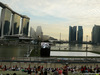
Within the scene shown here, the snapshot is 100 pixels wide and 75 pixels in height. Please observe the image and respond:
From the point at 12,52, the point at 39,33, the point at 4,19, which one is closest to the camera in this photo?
the point at 39,33

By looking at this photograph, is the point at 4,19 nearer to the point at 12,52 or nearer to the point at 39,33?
the point at 12,52

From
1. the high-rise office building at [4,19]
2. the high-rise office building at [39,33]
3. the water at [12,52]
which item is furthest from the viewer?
the high-rise office building at [4,19]

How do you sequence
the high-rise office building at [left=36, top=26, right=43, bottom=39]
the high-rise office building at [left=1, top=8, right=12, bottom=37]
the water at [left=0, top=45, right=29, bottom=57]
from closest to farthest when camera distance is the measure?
the water at [left=0, top=45, right=29, bottom=57] < the high-rise office building at [left=36, top=26, right=43, bottom=39] < the high-rise office building at [left=1, top=8, right=12, bottom=37]

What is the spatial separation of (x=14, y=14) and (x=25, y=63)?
185147 mm

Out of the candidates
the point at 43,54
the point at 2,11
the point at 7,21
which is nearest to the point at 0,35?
the point at 7,21

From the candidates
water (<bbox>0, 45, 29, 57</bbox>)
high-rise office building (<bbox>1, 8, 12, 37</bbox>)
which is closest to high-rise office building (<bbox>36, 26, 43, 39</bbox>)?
water (<bbox>0, 45, 29, 57</bbox>)

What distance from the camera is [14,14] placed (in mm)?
194000

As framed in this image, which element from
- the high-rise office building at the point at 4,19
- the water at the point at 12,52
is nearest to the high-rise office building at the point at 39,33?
the water at the point at 12,52

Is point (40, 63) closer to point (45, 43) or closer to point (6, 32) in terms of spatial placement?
point (45, 43)

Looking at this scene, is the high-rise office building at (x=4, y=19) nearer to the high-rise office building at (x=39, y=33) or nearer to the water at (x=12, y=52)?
the water at (x=12, y=52)

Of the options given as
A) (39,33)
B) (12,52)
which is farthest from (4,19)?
(39,33)

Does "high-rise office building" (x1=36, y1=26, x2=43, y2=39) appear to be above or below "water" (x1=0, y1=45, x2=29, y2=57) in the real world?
above

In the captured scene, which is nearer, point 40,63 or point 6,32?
point 40,63

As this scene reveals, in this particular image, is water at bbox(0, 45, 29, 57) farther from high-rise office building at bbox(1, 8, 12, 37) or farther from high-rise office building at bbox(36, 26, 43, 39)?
high-rise office building at bbox(1, 8, 12, 37)
